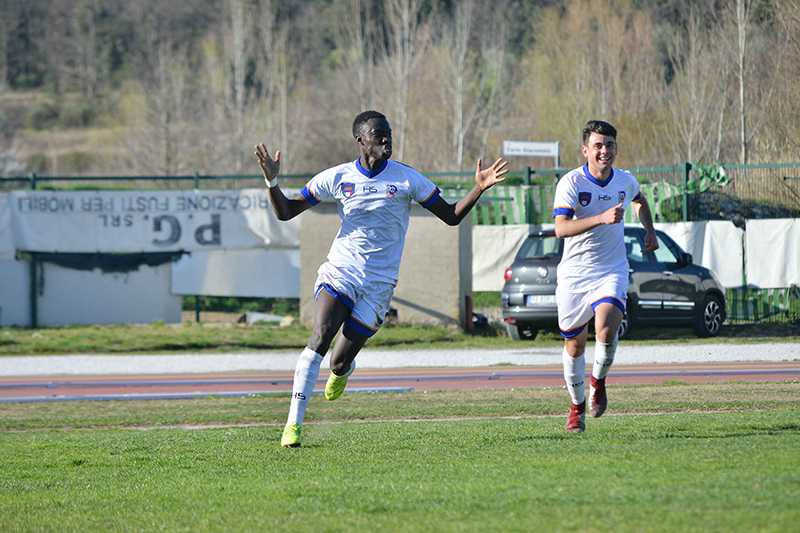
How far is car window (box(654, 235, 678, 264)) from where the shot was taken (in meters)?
22.3

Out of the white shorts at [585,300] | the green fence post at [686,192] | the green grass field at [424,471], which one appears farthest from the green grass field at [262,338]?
the white shorts at [585,300]

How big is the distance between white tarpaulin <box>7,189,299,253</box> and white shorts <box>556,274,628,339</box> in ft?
52.0

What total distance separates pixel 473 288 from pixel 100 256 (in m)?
7.27

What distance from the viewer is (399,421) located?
12.3m

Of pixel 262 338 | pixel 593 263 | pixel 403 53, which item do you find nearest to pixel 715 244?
pixel 262 338

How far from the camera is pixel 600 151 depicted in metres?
10.3

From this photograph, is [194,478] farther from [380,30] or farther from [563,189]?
[380,30]

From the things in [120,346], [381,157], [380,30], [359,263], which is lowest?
[120,346]

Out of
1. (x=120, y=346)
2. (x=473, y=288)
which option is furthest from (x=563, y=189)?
(x=473, y=288)

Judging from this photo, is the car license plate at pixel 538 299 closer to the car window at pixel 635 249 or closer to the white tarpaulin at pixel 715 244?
the car window at pixel 635 249

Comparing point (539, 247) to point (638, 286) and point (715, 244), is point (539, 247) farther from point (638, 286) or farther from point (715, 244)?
point (715, 244)

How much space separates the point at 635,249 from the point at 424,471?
14.5 m

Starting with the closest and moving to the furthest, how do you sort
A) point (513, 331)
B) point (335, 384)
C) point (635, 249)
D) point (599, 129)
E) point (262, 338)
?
1. point (335, 384)
2. point (599, 129)
3. point (635, 249)
4. point (513, 331)
5. point (262, 338)

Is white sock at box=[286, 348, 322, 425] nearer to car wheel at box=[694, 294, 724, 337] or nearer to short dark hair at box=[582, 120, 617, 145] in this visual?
short dark hair at box=[582, 120, 617, 145]
